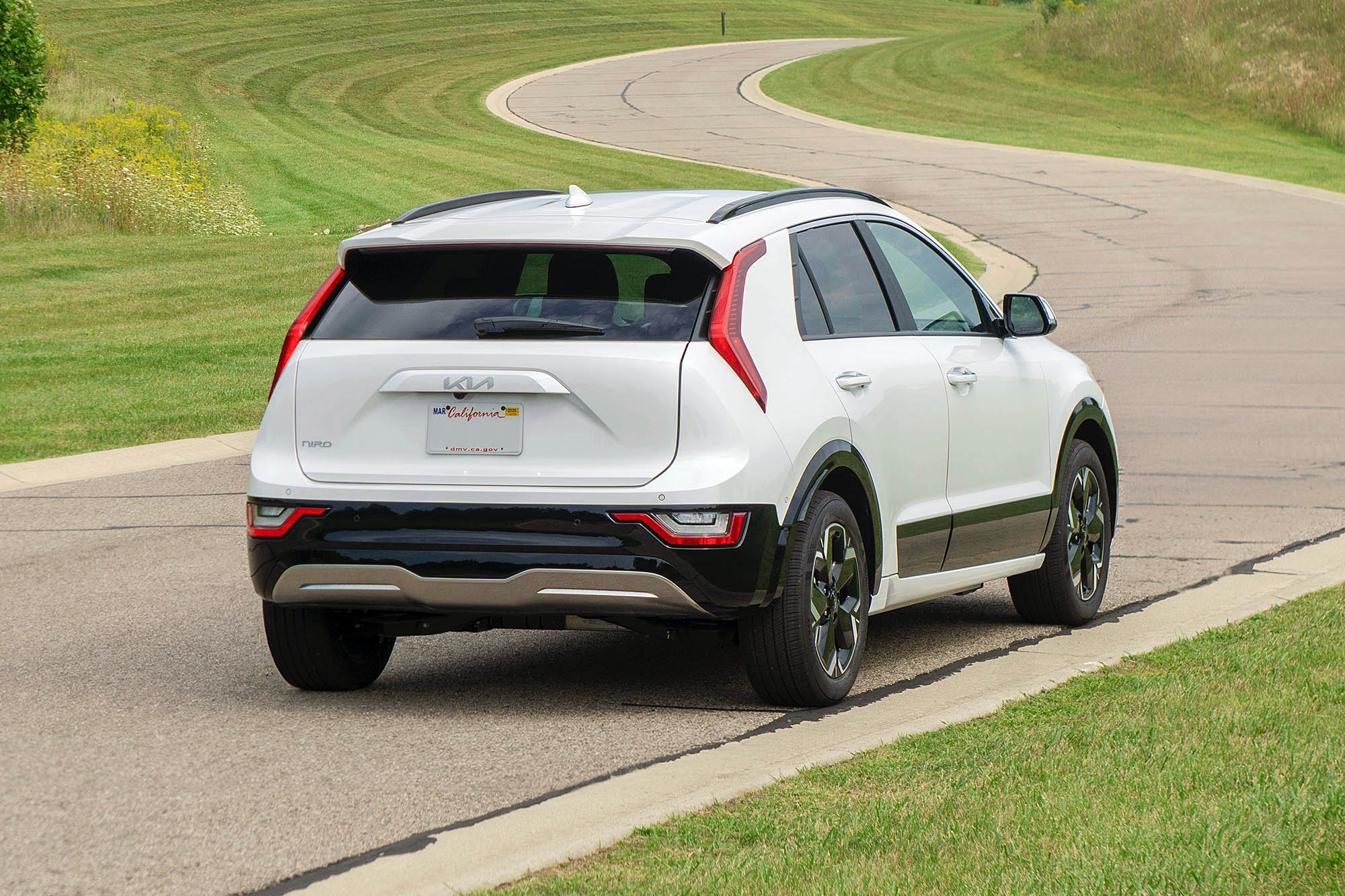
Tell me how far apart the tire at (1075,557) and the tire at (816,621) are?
1465mm

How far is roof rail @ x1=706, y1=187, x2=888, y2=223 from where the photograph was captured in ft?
21.5

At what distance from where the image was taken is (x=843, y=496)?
6664mm

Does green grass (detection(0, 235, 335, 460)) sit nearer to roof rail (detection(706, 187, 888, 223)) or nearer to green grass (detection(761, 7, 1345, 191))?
roof rail (detection(706, 187, 888, 223))

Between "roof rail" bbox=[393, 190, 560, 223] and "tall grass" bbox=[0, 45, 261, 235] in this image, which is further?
"tall grass" bbox=[0, 45, 261, 235]

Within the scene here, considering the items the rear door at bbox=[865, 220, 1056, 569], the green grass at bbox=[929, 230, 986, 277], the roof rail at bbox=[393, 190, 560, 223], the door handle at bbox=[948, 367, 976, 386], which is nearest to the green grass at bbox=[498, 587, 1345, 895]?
the rear door at bbox=[865, 220, 1056, 569]

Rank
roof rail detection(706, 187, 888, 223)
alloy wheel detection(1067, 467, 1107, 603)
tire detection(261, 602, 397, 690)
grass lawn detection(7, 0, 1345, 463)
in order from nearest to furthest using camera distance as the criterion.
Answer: roof rail detection(706, 187, 888, 223) → tire detection(261, 602, 397, 690) → alloy wheel detection(1067, 467, 1107, 603) → grass lawn detection(7, 0, 1345, 463)

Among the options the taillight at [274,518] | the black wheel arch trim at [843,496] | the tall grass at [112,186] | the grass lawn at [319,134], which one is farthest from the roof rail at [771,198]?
the tall grass at [112,186]

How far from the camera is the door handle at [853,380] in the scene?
658 centimetres

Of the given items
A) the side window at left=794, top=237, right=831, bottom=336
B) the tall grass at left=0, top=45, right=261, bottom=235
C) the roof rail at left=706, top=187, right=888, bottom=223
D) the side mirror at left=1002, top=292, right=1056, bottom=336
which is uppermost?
the roof rail at left=706, top=187, right=888, bottom=223

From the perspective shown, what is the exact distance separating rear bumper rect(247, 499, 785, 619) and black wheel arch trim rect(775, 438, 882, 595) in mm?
56

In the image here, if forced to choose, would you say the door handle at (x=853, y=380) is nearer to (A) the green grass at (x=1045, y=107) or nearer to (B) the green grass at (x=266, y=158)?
(B) the green grass at (x=266, y=158)

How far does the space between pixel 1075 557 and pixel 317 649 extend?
324 centimetres

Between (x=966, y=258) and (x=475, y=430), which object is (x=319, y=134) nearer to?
(x=966, y=258)

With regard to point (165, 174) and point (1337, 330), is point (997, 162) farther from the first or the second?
point (1337, 330)
